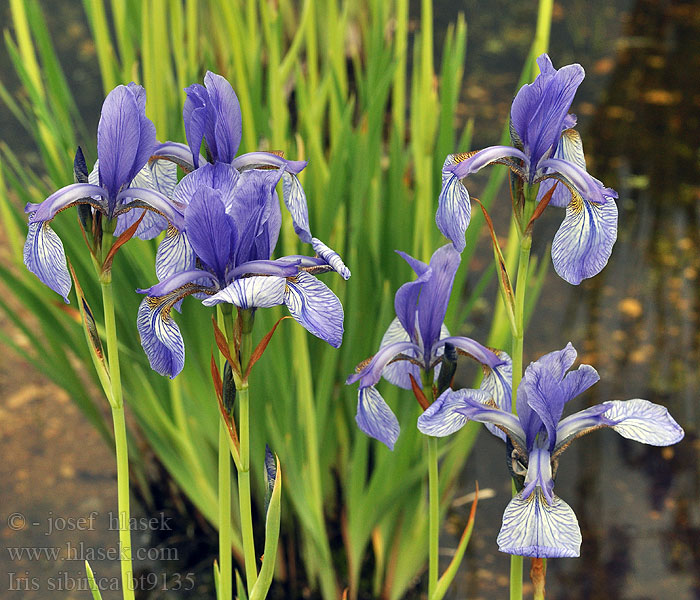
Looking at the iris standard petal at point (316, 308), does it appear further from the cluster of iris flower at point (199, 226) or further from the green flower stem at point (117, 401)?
the green flower stem at point (117, 401)

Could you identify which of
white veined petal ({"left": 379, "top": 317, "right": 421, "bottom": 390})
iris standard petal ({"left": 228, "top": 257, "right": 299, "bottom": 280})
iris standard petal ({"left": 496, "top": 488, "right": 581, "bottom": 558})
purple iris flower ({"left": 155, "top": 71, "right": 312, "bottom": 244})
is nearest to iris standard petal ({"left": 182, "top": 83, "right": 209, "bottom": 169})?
purple iris flower ({"left": 155, "top": 71, "right": 312, "bottom": 244})

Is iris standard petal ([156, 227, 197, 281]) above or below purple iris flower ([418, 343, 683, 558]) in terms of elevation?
above

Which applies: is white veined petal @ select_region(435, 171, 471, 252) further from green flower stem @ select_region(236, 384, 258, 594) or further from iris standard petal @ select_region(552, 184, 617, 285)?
green flower stem @ select_region(236, 384, 258, 594)

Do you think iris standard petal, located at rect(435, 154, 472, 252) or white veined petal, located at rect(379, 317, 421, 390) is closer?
iris standard petal, located at rect(435, 154, 472, 252)

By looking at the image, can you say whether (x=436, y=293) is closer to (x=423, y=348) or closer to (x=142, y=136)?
(x=423, y=348)

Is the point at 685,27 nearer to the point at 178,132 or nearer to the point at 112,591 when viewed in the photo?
the point at 178,132

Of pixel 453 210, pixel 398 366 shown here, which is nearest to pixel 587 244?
pixel 453 210

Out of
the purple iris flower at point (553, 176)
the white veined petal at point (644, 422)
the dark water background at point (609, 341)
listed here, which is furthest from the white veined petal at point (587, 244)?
the dark water background at point (609, 341)
